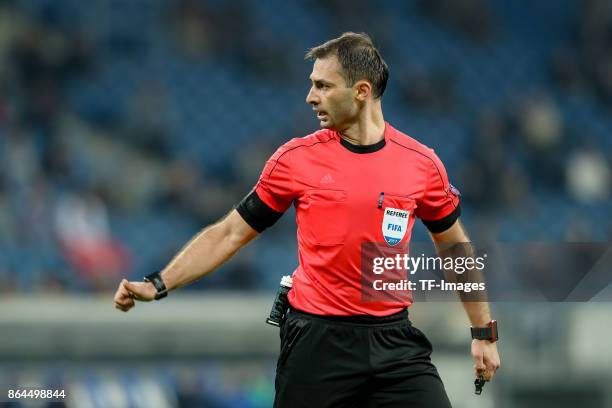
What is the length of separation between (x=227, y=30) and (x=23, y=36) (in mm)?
2476

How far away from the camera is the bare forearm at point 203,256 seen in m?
4.44

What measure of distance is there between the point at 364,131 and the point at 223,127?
950 cm

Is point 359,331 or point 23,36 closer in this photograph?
point 359,331

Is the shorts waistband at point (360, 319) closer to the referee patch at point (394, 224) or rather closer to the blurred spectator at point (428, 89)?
the referee patch at point (394, 224)

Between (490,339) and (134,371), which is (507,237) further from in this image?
(490,339)

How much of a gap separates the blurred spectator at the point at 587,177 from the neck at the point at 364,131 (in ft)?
31.6

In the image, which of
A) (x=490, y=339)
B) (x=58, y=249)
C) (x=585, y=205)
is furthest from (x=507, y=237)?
(x=490, y=339)

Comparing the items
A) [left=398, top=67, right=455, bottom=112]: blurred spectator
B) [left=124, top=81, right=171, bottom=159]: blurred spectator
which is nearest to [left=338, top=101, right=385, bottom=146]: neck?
[left=124, top=81, right=171, bottom=159]: blurred spectator

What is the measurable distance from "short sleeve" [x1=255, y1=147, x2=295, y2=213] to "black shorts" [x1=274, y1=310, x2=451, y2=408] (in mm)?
465

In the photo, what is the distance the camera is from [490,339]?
4582 mm

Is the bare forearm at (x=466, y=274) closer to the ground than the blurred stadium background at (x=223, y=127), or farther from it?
closer to the ground

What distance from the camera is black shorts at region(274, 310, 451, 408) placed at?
13.9 feet

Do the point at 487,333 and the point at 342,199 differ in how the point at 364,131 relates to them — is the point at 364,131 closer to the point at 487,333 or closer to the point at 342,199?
the point at 342,199

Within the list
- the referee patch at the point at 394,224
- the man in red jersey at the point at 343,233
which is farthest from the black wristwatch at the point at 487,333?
the referee patch at the point at 394,224
